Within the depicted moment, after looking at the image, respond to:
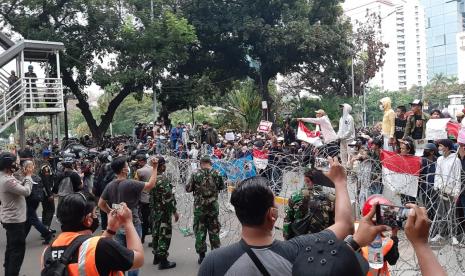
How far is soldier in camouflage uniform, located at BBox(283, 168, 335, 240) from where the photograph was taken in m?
3.93

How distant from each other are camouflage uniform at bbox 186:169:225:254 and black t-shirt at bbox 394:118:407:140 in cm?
407

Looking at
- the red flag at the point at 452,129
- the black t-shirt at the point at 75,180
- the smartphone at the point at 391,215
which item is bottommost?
the black t-shirt at the point at 75,180

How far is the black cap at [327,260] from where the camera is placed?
4.70ft

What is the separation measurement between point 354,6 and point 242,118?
192ft

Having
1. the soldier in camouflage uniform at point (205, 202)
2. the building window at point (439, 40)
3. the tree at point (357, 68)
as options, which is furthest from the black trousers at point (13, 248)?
the building window at point (439, 40)

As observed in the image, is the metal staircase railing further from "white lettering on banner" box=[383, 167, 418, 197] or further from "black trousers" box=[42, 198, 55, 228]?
"white lettering on banner" box=[383, 167, 418, 197]

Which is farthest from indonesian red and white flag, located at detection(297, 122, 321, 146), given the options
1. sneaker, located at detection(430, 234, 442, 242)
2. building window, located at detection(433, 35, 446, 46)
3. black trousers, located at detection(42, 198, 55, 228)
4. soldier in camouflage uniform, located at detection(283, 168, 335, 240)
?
building window, located at detection(433, 35, 446, 46)

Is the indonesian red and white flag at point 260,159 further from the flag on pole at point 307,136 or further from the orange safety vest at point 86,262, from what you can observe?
the orange safety vest at point 86,262

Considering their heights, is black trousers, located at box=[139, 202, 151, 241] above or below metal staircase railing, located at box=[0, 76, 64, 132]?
below

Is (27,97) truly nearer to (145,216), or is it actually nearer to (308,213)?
(145,216)

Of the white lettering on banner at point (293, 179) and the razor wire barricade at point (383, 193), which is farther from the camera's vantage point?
the white lettering on banner at point (293, 179)

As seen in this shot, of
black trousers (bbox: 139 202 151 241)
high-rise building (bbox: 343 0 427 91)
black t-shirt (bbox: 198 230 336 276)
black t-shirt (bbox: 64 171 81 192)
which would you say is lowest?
black trousers (bbox: 139 202 151 241)

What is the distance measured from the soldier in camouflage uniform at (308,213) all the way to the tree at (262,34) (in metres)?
20.5

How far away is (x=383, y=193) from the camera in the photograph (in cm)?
562
